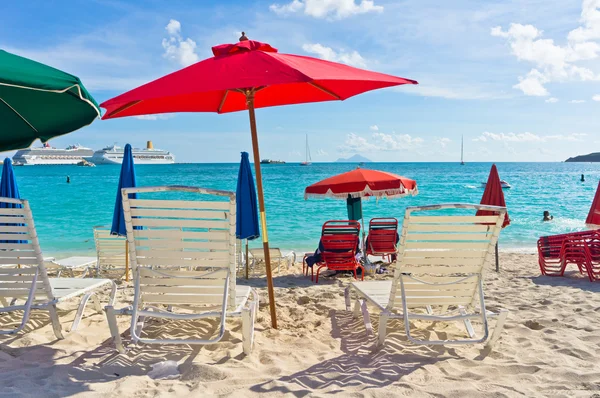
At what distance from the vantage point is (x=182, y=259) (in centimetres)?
289

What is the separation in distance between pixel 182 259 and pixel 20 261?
1.24m

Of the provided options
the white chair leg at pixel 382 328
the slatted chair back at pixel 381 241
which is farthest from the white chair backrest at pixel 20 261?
the slatted chair back at pixel 381 241

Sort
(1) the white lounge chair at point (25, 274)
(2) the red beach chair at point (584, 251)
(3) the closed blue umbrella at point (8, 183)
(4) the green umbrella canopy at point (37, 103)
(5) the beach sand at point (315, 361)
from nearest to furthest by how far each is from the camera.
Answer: (5) the beach sand at point (315, 361)
(4) the green umbrella canopy at point (37, 103)
(1) the white lounge chair at point (25, 274)
(3) the closed blue umbrella at point (8, 183)
(2) the red beach chair at point (584, 251)

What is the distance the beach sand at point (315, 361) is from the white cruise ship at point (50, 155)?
8896cm

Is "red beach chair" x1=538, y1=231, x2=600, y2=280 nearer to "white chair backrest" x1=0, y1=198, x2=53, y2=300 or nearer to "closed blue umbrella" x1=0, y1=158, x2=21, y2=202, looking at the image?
"white chair backrest" x1=0, y1=198, x2=53, y2=300

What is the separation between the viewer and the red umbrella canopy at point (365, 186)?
6.68 metres

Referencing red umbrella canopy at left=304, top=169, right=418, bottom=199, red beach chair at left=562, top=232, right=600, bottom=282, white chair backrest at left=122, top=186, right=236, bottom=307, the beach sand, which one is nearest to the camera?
the beach sand

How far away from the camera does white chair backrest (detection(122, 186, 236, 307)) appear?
2.80m

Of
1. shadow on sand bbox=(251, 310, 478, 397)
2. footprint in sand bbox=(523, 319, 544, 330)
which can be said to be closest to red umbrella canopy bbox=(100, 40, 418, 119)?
shadow on sand bbox=(251, 310, 478, 397)

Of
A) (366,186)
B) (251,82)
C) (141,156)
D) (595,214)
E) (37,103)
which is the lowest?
(595,214)

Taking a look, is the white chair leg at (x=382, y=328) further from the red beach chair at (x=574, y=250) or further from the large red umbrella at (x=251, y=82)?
the red beach chair at (x=574, y=250)

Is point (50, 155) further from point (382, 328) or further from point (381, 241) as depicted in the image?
point (382, 328)

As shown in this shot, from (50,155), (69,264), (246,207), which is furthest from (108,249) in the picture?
(50,155)

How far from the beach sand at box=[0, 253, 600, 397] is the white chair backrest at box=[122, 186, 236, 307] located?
430mm
